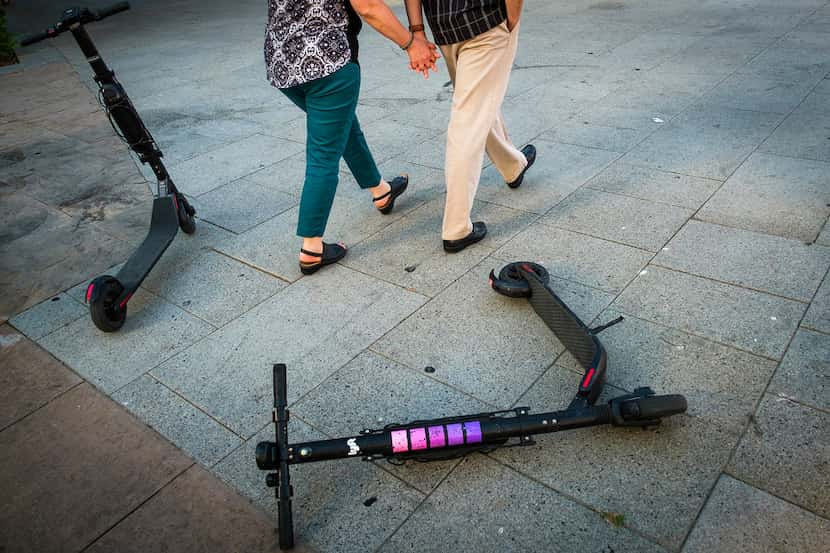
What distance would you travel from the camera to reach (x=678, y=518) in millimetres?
2098

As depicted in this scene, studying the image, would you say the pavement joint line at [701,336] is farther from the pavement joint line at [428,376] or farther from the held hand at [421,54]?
the held hand at [421,54]

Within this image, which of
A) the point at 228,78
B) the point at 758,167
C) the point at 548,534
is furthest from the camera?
the point at 228,78

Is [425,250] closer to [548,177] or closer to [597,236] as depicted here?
[597,236]

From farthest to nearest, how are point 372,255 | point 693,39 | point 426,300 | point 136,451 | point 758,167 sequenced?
point 693,39 → point 758,167 → point 372,255 → point 426,300 → point 136,451

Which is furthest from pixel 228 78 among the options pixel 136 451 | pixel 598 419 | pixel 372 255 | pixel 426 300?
pixel 598 419

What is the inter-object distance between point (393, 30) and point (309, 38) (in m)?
0.41

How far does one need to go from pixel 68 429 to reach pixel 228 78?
21.4 feet

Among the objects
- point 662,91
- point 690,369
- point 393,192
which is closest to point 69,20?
point 393,192

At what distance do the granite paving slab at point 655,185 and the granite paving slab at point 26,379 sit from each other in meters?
3.39

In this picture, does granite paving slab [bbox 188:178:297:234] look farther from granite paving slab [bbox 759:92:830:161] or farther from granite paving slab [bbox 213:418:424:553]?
granite paving slab [bbox 759:92:830:161]

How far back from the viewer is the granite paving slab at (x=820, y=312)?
288 cm

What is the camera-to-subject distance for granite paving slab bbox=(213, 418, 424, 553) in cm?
217

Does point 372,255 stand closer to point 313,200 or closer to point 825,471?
point 313,200

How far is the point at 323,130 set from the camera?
3387 mm
